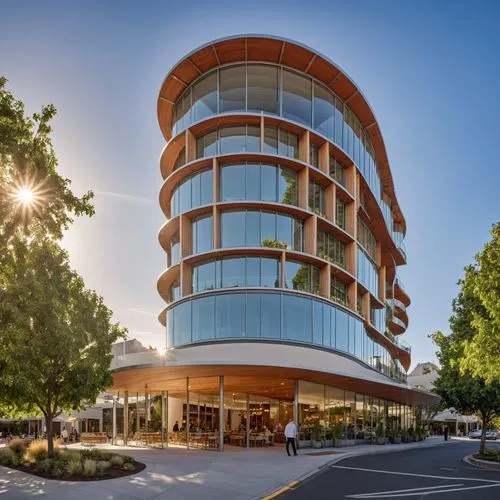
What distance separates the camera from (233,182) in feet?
132

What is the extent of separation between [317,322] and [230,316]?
6066mm

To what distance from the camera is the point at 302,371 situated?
29328 mm

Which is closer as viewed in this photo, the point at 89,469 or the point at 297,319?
the point at 89,469

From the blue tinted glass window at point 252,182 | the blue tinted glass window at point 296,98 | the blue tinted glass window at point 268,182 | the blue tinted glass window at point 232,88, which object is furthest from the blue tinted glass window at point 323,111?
the blue tinted glass window at point 252,182

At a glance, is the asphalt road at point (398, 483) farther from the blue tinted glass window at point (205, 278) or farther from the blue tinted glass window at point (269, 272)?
the blue tinted glass window at point (205, 278)

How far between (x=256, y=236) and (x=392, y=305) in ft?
104

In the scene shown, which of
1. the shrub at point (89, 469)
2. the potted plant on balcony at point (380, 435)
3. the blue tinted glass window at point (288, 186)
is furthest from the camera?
the potted plant on balcony at point (380, 435)

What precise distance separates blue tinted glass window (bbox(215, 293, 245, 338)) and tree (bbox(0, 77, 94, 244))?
76.8 ft

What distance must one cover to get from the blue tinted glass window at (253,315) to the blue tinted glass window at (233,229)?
11.8 feet

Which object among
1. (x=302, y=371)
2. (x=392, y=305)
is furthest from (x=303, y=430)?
(x=392, y=305)

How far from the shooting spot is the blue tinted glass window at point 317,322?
39500 millimetres

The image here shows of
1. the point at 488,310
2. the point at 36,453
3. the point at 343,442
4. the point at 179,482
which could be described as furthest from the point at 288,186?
the point at 179,482

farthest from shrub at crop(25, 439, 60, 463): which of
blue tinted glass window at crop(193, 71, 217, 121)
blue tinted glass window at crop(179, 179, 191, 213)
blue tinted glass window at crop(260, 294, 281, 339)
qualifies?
blue tinted glass window at crop(193, 71, 217, 121)

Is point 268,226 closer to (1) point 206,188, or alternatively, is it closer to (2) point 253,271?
(2) point 253,271
